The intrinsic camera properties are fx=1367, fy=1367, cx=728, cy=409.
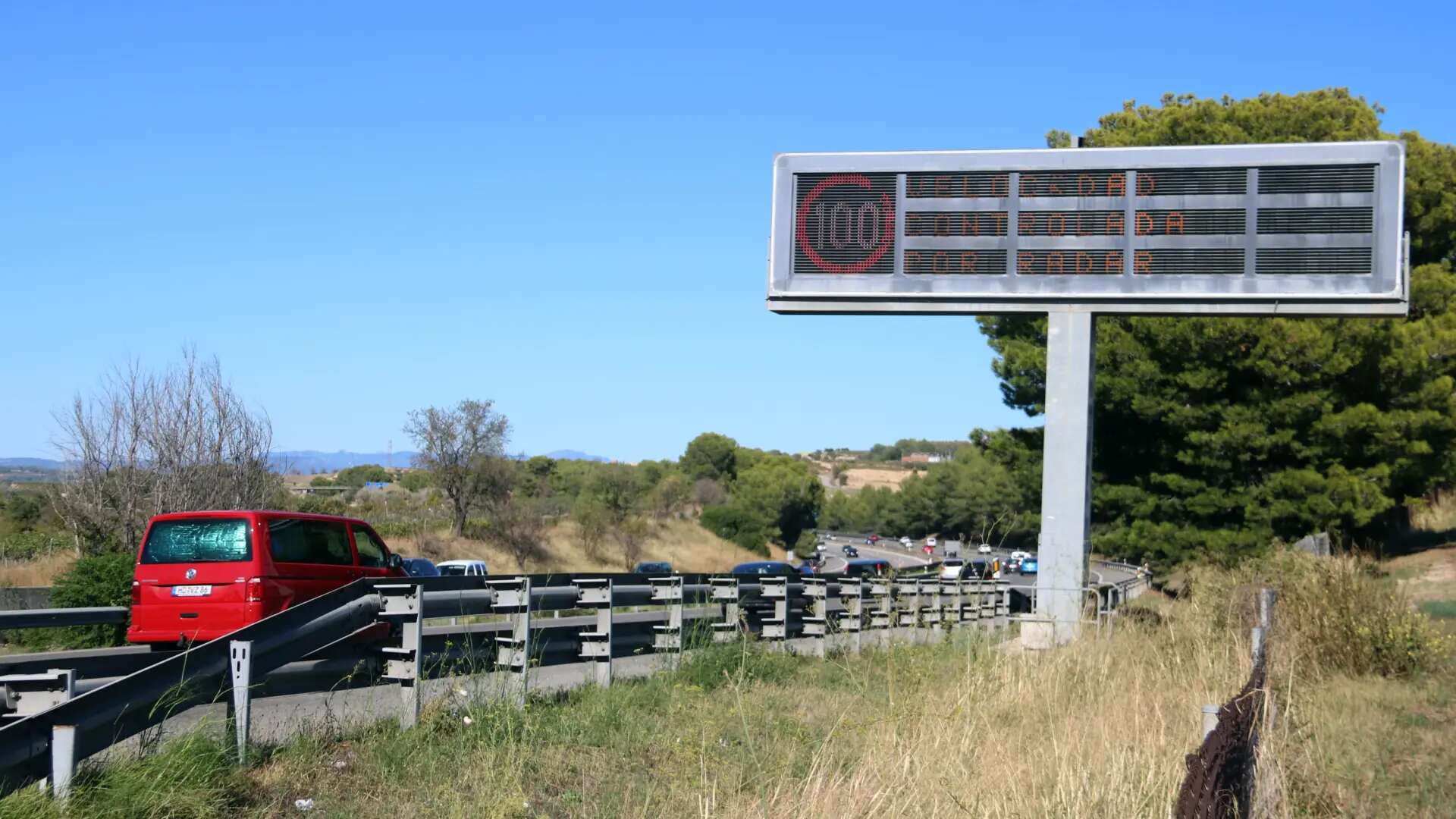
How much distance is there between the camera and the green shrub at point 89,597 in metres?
18.4

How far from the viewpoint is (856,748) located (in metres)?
7.97

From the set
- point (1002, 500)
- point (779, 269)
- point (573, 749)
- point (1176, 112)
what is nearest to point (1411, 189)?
point (1176, 112)

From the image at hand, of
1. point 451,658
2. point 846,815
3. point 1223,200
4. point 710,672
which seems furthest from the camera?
point 1223,200

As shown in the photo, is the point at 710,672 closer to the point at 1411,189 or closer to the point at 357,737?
the point at 357,737

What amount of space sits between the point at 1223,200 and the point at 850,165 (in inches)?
195

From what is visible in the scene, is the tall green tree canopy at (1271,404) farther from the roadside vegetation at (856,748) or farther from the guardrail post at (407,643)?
the guardrail post at (407,643)

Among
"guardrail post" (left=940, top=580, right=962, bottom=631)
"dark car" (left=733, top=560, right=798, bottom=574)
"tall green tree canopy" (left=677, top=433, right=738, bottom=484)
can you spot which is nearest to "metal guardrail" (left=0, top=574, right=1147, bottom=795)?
"guardrail post" (left=940, top=580, right=962, bottom=631)

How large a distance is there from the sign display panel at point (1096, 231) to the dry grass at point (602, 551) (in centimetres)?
3581

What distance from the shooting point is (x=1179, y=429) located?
34656 millimetres

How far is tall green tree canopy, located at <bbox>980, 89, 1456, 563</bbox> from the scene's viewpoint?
32.9m

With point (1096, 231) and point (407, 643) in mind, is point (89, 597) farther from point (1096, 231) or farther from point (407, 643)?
point (1096, 231)

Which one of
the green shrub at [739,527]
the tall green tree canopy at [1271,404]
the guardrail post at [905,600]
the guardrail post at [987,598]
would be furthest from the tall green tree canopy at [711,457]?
the guardrail post at [905,600]

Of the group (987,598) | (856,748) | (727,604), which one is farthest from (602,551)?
(856,748)

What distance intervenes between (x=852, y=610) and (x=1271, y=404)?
21.0 metres
